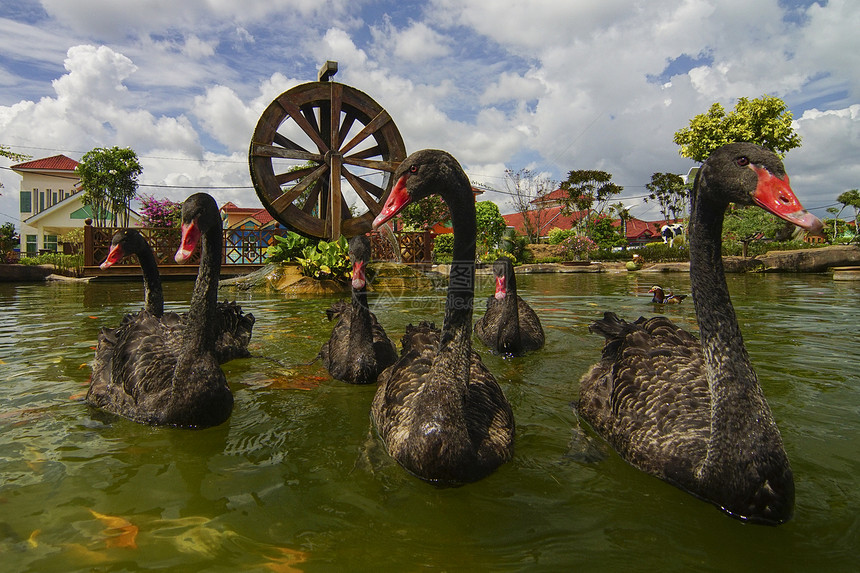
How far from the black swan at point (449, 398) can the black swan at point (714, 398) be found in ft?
2.39

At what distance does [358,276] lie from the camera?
14.7 feet

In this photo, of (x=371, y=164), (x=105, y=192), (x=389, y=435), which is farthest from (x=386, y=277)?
(x=105, y=192)

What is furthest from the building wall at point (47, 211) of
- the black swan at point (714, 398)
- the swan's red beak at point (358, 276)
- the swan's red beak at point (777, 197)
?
the swan's red beak at point (777, 197)

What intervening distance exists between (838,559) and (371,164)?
561 inches

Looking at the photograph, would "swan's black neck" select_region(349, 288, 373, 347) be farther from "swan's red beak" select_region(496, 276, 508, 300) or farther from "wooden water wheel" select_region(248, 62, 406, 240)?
"wooden water wheel" select_region(248, 62, 406, 240)

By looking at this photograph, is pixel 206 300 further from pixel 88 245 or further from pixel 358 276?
pixel 88 245

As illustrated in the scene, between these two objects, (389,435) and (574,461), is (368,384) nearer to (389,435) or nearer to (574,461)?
(389,435)

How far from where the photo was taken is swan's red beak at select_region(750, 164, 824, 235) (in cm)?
195

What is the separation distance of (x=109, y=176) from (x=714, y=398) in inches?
1131

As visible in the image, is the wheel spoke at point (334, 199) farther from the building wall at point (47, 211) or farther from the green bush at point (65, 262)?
the building wall at point (47, 211)

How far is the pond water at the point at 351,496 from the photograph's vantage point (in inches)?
74.2

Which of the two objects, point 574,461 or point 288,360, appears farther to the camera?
point 288,360

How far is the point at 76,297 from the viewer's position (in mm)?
10617

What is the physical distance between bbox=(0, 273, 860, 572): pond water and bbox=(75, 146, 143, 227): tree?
24480mm
